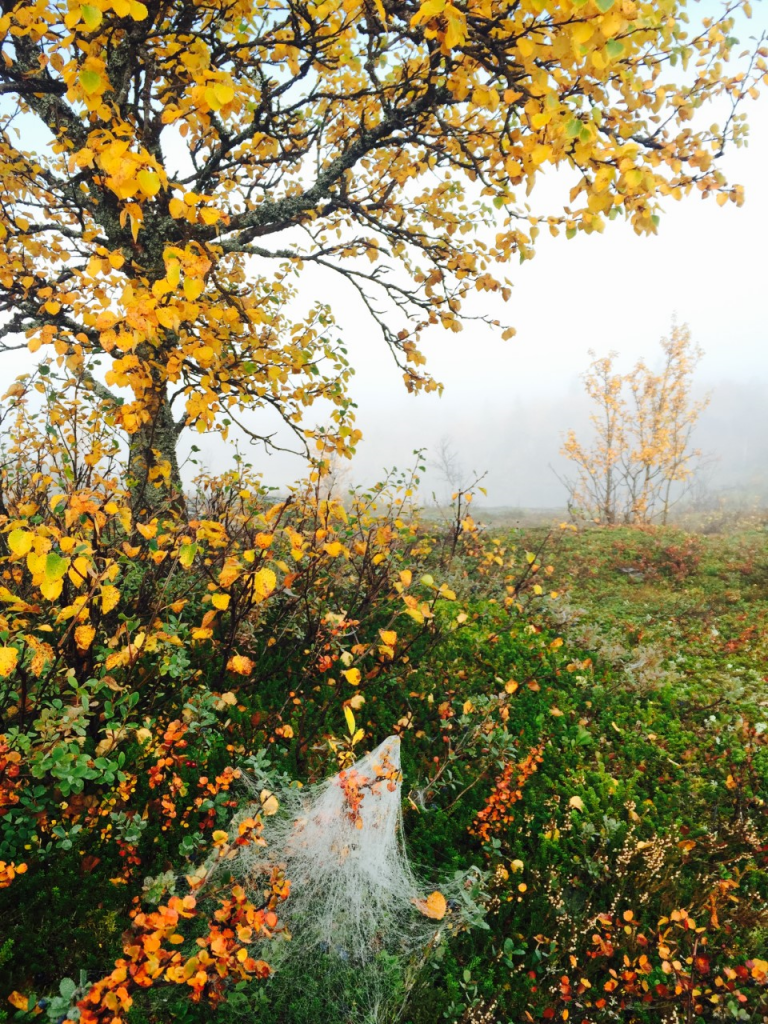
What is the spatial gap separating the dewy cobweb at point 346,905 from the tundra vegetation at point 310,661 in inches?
1.8

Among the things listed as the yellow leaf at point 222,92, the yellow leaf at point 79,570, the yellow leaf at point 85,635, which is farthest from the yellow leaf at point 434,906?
the yellow leaf at point 222,92

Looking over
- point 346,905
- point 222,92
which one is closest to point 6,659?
point 346,905

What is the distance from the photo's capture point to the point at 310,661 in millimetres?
3885

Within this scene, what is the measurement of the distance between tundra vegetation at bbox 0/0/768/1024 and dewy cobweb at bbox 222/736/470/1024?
1.8 inches

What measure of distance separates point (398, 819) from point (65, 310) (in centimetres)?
598

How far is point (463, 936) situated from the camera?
2881mm

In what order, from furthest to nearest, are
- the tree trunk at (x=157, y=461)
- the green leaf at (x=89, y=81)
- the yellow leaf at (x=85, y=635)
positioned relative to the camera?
the tree trunk at (x=157, y=461), the yellow leaf at (x=85, y=635), the green leaf at (x=89, y=81)

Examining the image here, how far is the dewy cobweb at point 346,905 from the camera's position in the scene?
2.45 m

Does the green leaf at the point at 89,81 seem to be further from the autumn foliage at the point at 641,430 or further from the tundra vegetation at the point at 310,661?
the autumn foliage at the point at 641,430

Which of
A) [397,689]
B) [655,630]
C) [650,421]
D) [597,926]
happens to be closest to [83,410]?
[397,689]

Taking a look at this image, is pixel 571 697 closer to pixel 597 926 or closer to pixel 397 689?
pixel 397 689

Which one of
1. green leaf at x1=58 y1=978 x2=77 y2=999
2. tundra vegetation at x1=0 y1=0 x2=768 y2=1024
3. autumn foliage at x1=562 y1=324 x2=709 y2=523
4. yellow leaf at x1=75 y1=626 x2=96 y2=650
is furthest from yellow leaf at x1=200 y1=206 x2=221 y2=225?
autumn foliage at x1=562 y1=324 x2=709 y2=523

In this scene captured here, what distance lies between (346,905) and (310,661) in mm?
1548

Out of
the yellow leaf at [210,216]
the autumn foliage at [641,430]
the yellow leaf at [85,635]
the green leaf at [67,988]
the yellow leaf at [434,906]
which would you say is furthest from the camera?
the autumn foliage at [641,430]
